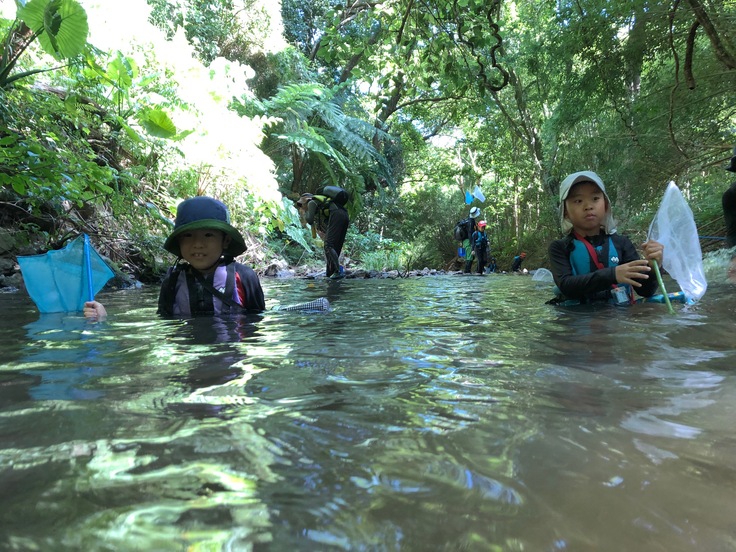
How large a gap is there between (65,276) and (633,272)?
4.34 metres

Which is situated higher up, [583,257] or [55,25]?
[55,25]

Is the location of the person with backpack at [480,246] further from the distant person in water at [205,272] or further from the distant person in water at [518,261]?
the distant person in water at [205,272]

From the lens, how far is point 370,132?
52.4 feet

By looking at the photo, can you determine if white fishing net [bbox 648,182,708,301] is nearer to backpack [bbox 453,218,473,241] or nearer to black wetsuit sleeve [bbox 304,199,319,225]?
black wetsuit sleeve [bbox 304,199,319,225]

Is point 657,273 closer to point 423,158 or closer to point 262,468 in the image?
point 262,468

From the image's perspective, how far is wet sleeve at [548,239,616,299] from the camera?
346cm

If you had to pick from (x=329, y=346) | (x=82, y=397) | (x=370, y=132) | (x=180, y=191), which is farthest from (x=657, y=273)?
(x=370, y=132)

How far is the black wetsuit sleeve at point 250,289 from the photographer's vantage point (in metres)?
3.71

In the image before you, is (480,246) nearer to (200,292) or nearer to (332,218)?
(332,218)

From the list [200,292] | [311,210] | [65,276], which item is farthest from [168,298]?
[311,210]

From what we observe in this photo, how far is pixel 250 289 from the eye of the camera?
372 centimetres

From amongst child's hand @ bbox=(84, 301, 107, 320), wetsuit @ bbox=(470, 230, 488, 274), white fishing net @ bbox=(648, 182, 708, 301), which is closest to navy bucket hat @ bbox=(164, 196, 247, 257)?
child's hand @ bbox=(84, 301, 107, 320)

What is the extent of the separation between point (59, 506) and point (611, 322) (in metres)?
2.95

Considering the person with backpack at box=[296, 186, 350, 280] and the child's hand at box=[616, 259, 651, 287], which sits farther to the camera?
the person with backpack at box=[296, 186, 350, 280]
